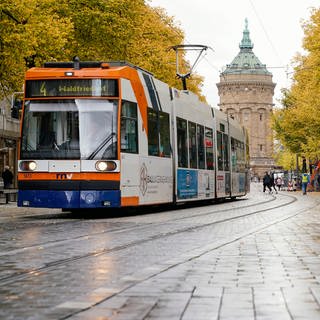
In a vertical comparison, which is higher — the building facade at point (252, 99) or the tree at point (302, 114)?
the building facade at point (252, 99)

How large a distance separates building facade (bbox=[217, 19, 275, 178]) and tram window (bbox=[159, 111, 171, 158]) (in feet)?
485

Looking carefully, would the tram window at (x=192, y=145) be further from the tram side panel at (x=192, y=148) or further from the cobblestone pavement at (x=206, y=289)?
the cobblestone pavement at (x=206, y=289)

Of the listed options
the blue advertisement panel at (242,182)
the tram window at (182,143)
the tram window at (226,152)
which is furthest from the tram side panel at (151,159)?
the blue advertisement panel at (242,182)

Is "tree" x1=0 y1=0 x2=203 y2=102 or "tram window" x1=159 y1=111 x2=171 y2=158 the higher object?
"tree" x1=0 y1=0 x2=203 y2=102

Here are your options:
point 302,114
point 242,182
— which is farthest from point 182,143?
point 302,114

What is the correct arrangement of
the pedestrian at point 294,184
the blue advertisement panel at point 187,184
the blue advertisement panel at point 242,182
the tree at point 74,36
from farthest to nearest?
the pedestrian at point 294,184
the blue advertisement panel at point 242,182
the blue advertisement panel at point 187,184
the tree at point 74,36

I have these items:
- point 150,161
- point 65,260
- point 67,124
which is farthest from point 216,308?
point 150,161

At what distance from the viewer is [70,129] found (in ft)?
56.9

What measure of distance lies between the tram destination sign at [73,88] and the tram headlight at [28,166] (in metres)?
1.48

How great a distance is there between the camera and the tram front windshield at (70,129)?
56.6 feet

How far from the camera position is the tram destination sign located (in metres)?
17.5

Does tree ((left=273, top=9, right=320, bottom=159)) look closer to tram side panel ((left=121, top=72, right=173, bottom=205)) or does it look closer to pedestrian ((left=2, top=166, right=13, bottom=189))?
pedestrian ((left=2, top=166, right=13, bottom=189))

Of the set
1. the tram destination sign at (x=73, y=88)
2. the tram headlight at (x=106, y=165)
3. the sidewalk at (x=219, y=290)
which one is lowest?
the sidewalk at (x=219, y=290)

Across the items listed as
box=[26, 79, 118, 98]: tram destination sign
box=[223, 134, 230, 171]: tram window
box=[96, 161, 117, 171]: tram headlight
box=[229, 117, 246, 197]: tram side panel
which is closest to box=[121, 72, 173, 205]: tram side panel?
box=[96, 161, 117, 171]: tram headlight
